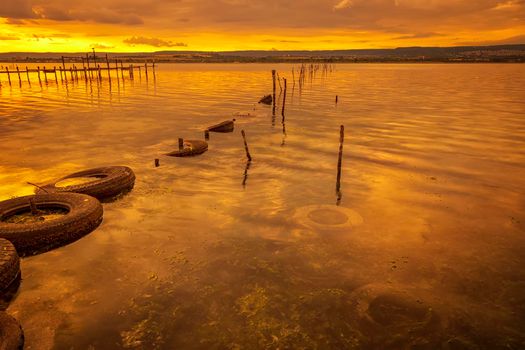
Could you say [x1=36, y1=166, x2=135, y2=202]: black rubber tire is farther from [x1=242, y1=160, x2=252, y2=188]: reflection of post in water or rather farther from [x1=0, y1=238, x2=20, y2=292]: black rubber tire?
[x1=242, y1=160, x2=252, y2=188]: reflection of post in water

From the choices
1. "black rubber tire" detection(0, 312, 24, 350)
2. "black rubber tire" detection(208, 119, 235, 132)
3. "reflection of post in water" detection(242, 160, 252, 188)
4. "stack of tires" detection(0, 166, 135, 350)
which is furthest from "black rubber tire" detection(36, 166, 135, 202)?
"black rubber tire" detection(208, 119, 235, 132)

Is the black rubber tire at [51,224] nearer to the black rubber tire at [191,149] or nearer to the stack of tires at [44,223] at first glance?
the stack of tires at [44,223]

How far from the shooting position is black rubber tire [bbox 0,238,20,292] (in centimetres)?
828

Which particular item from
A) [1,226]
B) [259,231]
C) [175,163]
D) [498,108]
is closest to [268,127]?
[175,163]

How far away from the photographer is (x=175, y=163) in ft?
64.2

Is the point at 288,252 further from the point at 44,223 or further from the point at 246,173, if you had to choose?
the point at 246,173

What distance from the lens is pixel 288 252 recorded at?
10359mm

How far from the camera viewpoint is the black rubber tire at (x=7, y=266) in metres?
8.28

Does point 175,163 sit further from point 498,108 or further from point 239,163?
point 498,108

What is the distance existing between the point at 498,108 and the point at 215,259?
39.9m

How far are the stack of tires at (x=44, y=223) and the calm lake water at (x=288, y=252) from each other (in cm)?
37

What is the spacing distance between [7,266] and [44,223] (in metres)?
2.33

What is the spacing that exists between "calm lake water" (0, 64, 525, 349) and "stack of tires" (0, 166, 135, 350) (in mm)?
368

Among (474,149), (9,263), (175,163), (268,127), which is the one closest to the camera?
(9,263)
